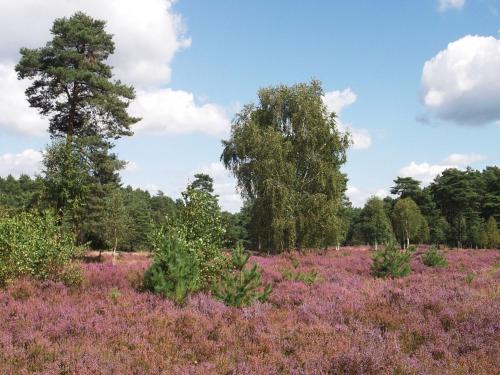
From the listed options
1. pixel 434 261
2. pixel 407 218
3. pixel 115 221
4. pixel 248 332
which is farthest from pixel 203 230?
pixel 407 218

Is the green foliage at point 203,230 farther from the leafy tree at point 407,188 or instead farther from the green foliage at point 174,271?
the leafy tree at point 407,188

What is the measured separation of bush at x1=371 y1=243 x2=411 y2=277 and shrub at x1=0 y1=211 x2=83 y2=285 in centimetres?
1119

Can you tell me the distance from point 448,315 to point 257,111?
23.1 m

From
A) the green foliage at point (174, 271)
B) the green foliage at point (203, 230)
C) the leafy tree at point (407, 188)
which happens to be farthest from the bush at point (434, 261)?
the leafy tree at point (407, 188)

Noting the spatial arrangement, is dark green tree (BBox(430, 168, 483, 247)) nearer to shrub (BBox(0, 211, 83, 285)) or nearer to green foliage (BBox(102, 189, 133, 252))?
green foliage (BBox(102, 189, 133, 252))

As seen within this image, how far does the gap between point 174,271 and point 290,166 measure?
60.5 ft

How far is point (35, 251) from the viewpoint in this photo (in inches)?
444

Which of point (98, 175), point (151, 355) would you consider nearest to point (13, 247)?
point (151, 355)

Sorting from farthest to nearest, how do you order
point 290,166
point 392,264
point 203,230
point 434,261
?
1. point 290,166
2. point 434,261
3. point 392,264
4. point 203,230

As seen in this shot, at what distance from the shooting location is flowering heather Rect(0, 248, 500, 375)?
20.3 feet

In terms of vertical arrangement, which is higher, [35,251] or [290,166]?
[290,166]

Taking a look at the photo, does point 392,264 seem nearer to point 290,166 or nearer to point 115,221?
point 290,166

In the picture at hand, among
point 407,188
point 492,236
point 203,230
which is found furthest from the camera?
point 407,188

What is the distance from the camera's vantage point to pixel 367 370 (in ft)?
19.7
